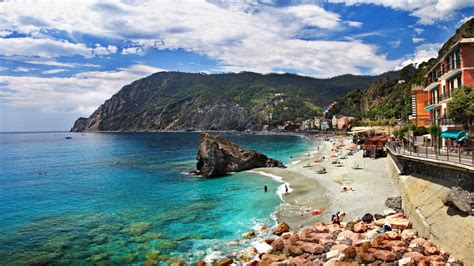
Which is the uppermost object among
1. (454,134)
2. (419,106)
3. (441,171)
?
(419,106)

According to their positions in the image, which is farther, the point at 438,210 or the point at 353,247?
the point at 438,210

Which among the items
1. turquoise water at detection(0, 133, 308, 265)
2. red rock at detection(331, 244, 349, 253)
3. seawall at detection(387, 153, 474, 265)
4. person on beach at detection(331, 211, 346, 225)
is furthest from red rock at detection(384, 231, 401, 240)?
turquoise water at detection(0, 133, 308, 265)

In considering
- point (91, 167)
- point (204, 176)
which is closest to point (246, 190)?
point (204, 176)

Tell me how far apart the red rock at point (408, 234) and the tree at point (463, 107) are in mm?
12319

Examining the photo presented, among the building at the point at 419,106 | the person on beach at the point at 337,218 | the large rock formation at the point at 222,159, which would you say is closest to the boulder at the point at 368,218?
the person on beach at the point at 337,218

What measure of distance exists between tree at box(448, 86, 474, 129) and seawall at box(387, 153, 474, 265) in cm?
519

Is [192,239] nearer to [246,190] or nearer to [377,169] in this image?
[246,190]

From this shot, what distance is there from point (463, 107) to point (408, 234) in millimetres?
13351

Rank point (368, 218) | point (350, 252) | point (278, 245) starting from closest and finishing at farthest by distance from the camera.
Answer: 1. point (350, 252)
2. point (278, 245)
3. point (368, 218)

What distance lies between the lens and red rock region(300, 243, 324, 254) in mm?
19703

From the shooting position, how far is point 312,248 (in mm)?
19875

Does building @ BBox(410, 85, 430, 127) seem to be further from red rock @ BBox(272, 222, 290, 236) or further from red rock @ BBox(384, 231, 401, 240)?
red rock @ BBox(384, 231, 401, 240)

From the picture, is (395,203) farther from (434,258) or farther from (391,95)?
(391,95)

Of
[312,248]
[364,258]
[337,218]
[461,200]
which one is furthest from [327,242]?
[461,200]
